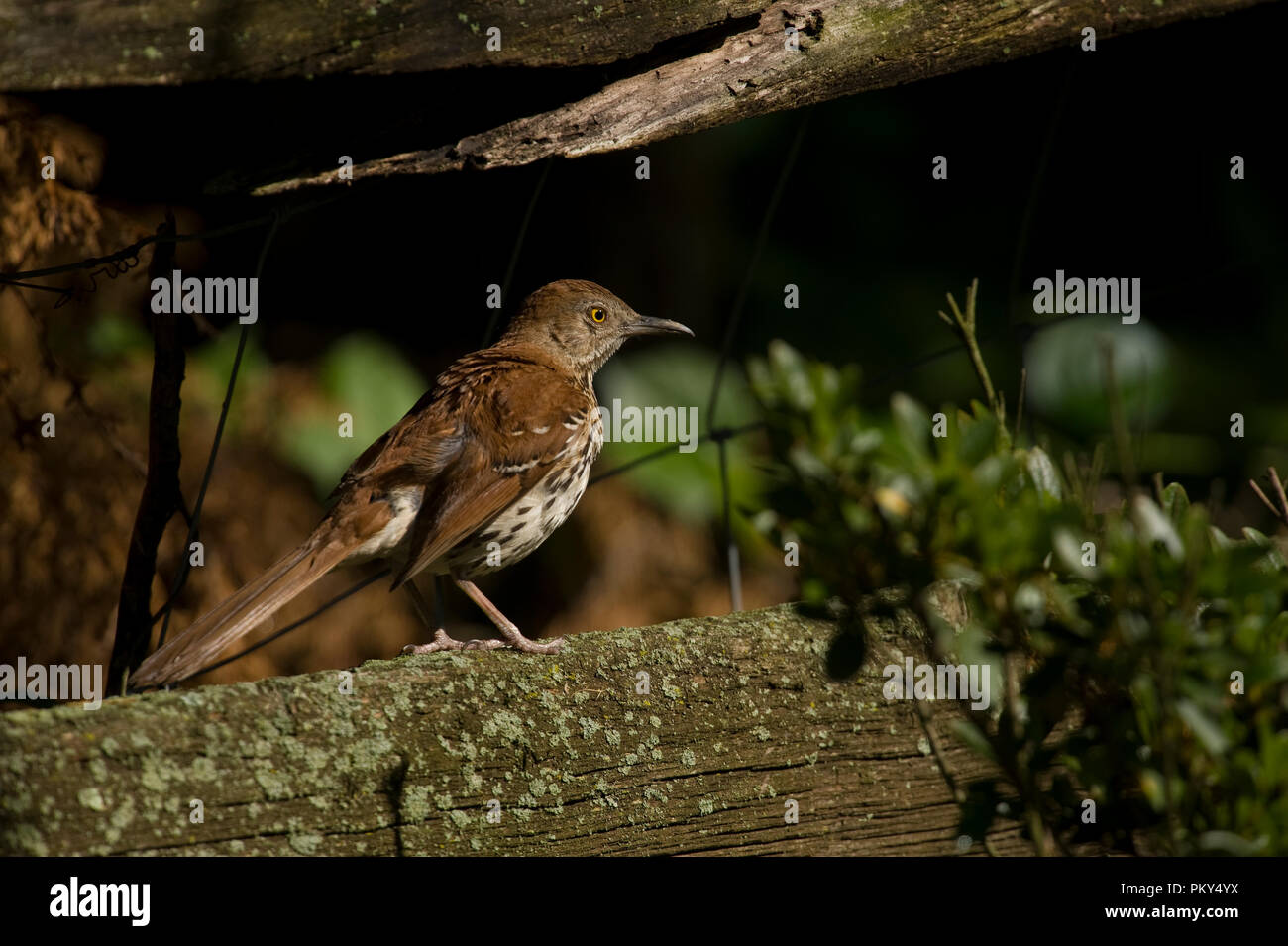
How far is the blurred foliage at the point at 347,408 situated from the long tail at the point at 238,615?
7.78ft

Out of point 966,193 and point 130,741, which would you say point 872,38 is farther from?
point 966,193

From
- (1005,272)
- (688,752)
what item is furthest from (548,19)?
(1005,272)

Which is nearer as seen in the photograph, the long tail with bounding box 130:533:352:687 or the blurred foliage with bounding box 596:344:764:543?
the long tail with bounding box 130:533:352:687

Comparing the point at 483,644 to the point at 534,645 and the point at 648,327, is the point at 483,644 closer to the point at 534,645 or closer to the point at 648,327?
the point at 534,645

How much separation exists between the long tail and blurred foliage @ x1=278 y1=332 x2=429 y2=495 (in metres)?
2.37

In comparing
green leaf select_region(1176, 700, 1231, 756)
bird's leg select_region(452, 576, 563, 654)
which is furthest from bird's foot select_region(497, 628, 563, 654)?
green leaf select_region(1176, 700, 1231, 756)

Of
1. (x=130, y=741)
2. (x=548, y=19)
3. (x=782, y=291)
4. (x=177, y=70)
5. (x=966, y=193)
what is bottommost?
(x=130, y=741)

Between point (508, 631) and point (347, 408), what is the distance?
2750mm

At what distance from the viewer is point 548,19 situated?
1.74 m

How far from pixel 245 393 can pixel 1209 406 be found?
4.07 metres

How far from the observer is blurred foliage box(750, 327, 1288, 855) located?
3.73 feet

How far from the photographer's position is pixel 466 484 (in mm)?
3020

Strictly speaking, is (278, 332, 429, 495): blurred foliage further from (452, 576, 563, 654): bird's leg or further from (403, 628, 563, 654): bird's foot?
(403, 628, 563, 654): bird's foot

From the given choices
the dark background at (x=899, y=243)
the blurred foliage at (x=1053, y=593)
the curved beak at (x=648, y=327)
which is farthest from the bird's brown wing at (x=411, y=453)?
the blurred foliage at (x=1053, y=593)
